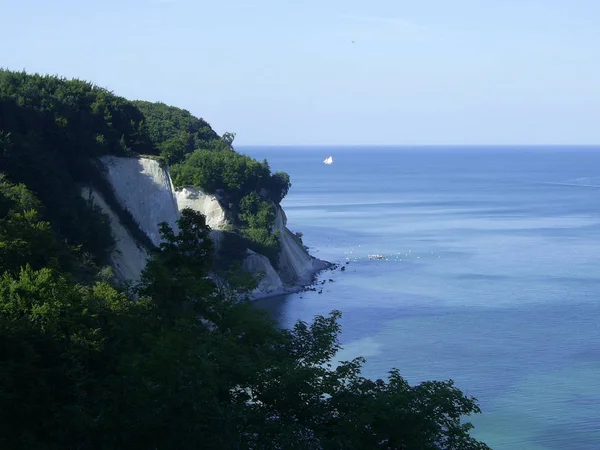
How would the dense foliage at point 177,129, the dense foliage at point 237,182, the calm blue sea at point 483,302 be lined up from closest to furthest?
the calm blue sea at point 483,302 → the dense foliage at point 237,182 → the dense foliage at point 177,129

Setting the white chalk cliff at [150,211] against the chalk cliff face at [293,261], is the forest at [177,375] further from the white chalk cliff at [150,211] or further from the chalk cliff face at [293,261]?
the chalk cliff face at [293,261]

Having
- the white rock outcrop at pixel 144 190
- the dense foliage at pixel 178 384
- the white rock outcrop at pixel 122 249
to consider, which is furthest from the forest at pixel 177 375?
the white rock outcrop at pixel 144 190

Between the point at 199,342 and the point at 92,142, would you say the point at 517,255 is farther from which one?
the point at 199,342

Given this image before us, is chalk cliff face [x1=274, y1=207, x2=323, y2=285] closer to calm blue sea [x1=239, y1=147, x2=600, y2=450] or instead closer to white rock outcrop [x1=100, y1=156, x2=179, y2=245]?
calm blue sea [x1=239, y1=147, x2=600, y2=450]

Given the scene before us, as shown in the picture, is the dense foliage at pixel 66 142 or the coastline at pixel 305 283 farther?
the coastline at pixel 305 283

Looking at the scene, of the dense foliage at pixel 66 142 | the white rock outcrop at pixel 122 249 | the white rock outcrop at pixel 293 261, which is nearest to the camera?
the dense foliage at pixel 66 142

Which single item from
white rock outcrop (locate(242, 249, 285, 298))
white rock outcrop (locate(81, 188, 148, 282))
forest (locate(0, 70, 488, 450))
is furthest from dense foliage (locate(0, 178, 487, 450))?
white rock outcrop (locate(242, 249, 285, 298))

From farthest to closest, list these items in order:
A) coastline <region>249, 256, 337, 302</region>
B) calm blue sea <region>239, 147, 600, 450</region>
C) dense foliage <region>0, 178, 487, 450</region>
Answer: coastline <region>249, 256, 337, 302</region>
calm blue sea <region>239, 147, 600, 450</region>
dense foliage <region>0, 178, 487, 450</region>

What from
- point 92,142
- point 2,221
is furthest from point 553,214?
point 2,221
